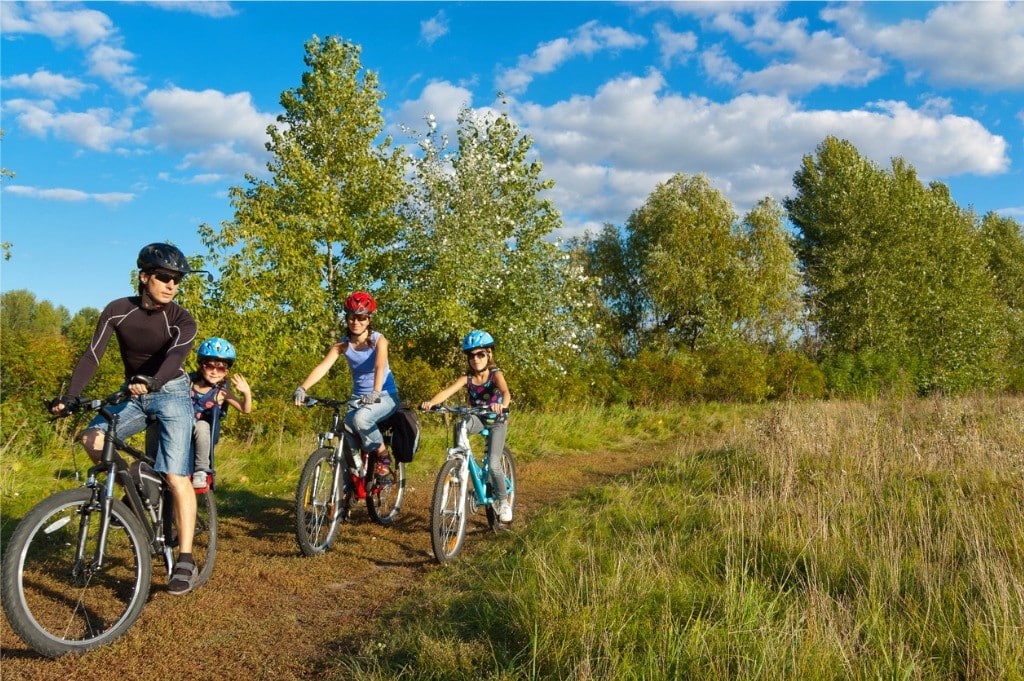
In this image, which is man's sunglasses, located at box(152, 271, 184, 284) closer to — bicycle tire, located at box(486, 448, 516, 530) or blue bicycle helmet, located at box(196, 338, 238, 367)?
blue bicycle helmet, located at box(196, 338, 238, 367)

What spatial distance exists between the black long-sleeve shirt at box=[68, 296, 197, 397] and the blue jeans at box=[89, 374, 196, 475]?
0.14 meters

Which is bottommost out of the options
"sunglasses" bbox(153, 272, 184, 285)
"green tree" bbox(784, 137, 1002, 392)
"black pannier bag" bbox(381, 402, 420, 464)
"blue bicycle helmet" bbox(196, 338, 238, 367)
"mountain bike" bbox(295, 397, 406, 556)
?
"mountain bike" bbox(295, 397, 406, 556)

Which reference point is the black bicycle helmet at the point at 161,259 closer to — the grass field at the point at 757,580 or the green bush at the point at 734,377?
the grass field at the point at 757,580

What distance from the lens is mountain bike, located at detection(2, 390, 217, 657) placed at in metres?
3.88

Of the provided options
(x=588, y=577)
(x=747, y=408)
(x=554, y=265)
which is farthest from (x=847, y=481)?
(x=747, y=408)

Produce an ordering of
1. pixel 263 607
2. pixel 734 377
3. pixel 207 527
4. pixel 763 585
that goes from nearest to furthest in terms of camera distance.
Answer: pixel 763 585, pixel 263 607, pixel 207 527, pixel 734 377

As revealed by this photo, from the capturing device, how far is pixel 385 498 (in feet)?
23.6

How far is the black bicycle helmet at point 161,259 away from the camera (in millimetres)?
4625

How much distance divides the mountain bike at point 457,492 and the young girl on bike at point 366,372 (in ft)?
1.74

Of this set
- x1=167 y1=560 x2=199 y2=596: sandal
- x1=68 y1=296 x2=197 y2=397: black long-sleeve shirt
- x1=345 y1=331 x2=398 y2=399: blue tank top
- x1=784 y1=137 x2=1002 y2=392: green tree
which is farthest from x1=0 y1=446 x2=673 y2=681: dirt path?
x1=784 y1=137 x2=1002 y2=392: green tree

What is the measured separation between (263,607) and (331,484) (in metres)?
1.54

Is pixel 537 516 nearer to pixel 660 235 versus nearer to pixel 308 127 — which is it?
pixel 308 127

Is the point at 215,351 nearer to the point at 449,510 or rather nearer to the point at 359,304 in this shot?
the point at 359,304

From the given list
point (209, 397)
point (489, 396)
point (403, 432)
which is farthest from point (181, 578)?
point (489, 396)
